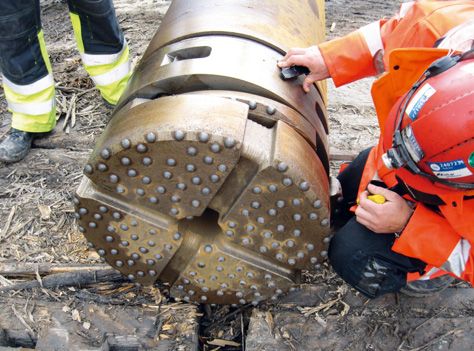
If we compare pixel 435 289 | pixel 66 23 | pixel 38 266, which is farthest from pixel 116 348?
pixel 66 23

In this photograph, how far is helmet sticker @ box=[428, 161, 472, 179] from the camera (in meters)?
1.30

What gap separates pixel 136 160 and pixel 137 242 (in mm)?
394

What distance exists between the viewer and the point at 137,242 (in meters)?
1.63

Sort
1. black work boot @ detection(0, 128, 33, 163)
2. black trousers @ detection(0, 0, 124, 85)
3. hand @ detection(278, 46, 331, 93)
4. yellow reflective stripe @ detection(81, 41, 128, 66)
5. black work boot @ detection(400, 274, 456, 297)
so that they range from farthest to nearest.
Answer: yellow reflective stripe @ detection(81, 41, 128, 66) < black work boot @ detection(0, 128, 33, 163) < black trousers @ detection(0, 0, 124, 85) < black work boot @ detection(400, 274, 456, 297) < hand @ detection(278, 46, 331, 93)

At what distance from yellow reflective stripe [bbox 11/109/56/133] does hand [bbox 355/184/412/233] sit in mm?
2127

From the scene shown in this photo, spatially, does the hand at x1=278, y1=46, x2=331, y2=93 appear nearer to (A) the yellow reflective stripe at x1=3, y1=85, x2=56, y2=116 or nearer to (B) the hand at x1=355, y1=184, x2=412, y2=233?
(B) the hand at x1=355, y1=184, x2=412, y2=233

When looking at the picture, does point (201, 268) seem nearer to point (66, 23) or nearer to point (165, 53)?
point (165, 53)

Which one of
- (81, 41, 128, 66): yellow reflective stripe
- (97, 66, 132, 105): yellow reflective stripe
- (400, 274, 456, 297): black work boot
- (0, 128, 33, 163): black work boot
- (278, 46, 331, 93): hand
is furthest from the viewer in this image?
(97, 66, 132, 105): yellow reflective stripe

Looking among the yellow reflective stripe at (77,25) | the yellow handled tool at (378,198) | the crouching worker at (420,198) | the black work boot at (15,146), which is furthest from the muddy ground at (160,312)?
the yellow reflective stripe at (77,25)

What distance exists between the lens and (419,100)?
1375 millimetres

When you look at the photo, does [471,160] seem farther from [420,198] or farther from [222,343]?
[222,343]

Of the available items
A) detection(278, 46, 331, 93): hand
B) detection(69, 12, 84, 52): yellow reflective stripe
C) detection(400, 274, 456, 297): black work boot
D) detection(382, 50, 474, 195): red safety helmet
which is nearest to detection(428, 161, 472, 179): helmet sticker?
detection(382, 50, 474, 195): red safety helmet

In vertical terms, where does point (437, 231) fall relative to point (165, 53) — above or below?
below

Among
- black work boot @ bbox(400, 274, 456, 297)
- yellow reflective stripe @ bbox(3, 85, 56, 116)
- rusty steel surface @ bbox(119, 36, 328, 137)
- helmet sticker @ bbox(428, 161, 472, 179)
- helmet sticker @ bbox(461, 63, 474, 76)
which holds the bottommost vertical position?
black work boot @ bbox(400, 274, 456, 297)
